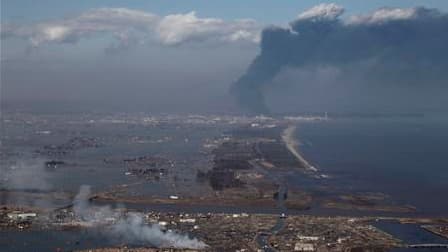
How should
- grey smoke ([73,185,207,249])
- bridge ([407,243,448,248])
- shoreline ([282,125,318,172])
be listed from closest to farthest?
grey smoke ([73,185,207,249]) → bridge ([407,243,448,248]) → shoreline ([282,125,318,172])

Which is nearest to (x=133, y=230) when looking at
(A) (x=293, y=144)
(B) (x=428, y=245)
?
(B) (x=428, y=245)

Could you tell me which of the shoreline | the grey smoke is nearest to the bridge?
the grey smoke

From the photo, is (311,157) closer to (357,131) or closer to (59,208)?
(59,208)

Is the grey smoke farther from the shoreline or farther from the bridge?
the shoreline

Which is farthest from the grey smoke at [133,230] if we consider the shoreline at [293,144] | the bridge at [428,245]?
the shoreline at [293,144]

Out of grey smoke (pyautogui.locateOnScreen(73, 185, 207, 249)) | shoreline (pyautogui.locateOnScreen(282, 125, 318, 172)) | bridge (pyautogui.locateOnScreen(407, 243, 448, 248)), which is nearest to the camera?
grey smoke (pyautogui.locateOnScreen(73, 185, 207, 249))

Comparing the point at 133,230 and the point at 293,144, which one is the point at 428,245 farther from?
the point at 293,144

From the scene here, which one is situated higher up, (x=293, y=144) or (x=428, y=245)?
(x=293, y=144)

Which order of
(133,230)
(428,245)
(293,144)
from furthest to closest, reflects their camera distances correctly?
(293,144) < (133,230) < (428,245)

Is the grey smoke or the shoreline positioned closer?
the grey smoke

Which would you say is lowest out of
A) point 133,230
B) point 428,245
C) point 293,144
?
point 428,245
